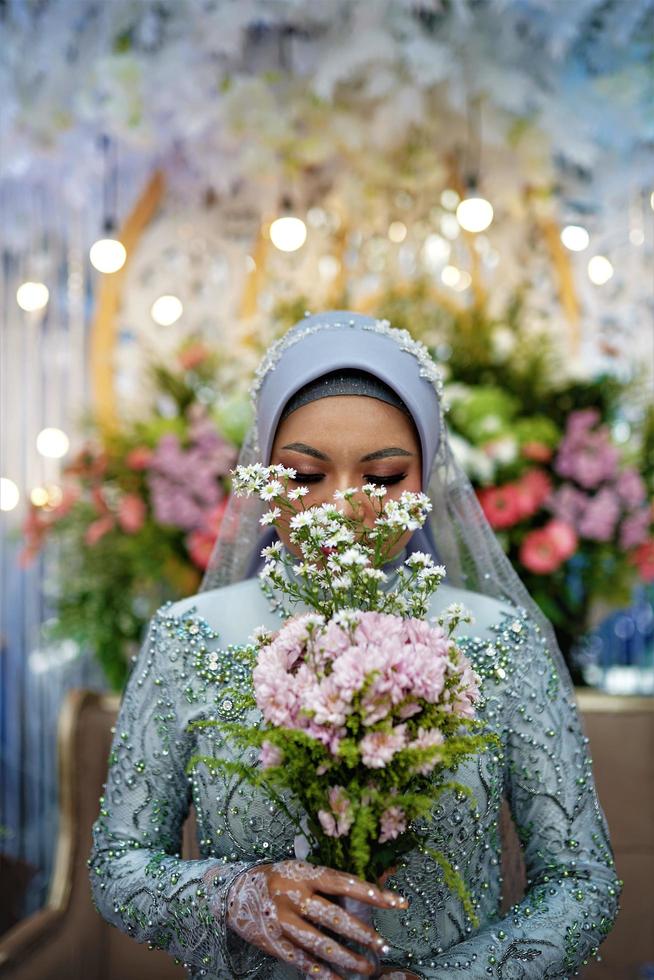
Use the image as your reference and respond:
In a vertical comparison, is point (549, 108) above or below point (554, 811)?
above

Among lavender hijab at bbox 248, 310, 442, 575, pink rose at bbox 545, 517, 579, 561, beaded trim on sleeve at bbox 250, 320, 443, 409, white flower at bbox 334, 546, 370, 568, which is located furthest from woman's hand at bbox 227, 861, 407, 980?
pink rose at bbox 545, 517, 579, 561

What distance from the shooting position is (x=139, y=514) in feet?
9.32

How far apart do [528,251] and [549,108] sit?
611mm

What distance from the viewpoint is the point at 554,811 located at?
4.72 ft

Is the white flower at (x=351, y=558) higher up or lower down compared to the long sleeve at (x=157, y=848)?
higher up

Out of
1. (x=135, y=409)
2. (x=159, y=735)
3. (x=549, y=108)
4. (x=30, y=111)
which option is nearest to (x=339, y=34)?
(x=549, y=108)

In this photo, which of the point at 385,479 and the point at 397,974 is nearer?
the point at 397,974

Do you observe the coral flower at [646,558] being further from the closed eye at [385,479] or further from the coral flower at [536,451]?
the closed eye at [385,479]

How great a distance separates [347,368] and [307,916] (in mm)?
729

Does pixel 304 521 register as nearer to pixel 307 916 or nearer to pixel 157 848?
pixel 307 916

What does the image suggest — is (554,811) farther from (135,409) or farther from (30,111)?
(30,111)

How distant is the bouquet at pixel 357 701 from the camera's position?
1018mm

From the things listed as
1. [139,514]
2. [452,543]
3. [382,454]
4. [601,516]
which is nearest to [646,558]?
[601,516]

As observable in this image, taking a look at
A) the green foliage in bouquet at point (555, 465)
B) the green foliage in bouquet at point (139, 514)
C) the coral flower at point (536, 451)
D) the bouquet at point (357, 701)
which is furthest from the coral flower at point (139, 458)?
the bouquet at point (357, 701)
